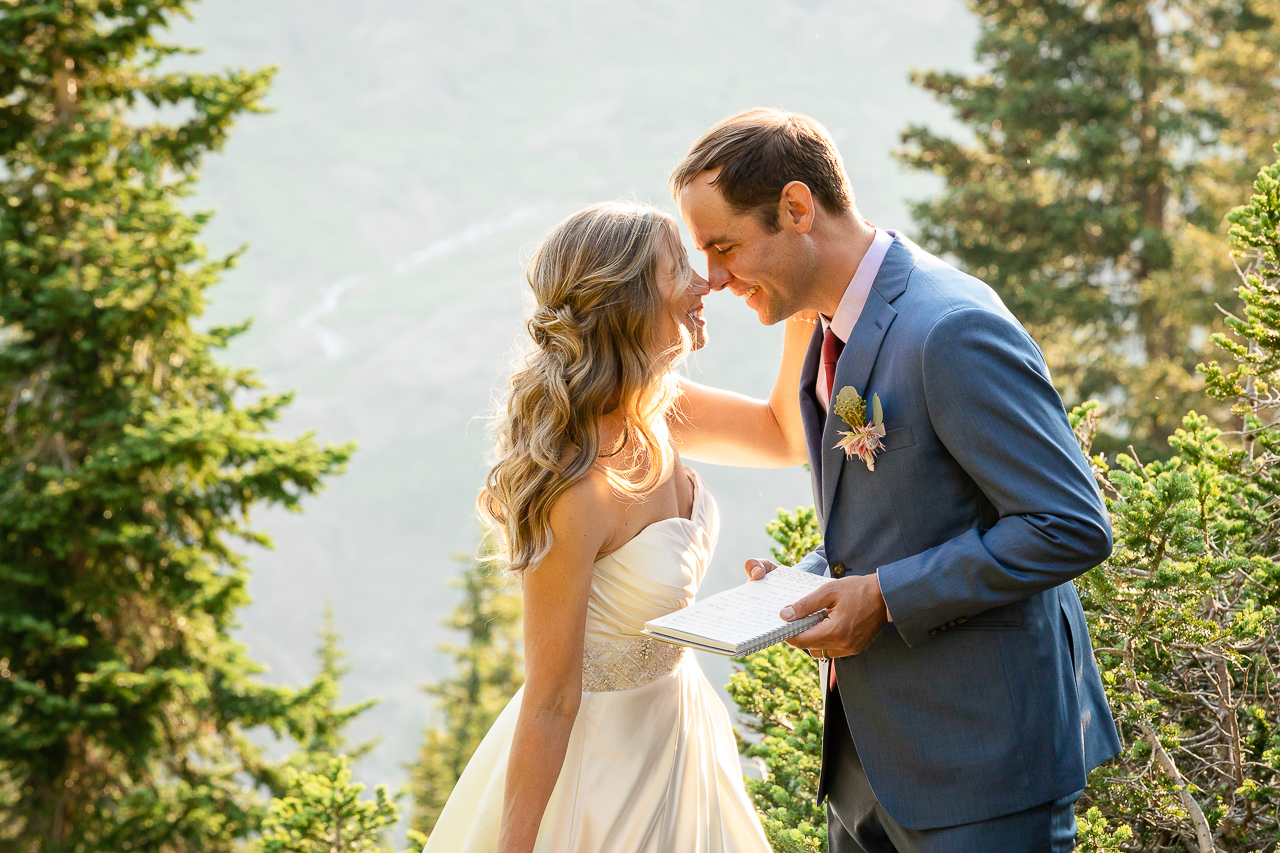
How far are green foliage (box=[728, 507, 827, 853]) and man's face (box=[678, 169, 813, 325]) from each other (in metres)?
1.53

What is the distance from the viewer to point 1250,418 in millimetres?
3463

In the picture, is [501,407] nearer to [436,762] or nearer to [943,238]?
[943,238]

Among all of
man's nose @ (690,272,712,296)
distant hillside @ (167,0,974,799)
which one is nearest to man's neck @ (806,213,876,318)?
man's nose @ (690,272,712,296)

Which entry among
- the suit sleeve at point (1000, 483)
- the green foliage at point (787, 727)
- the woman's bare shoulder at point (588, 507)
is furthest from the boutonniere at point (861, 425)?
the green foliage at point (787, 727)

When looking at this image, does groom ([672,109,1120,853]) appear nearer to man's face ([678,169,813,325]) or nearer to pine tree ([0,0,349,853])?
man's face ([678,169,813,325])

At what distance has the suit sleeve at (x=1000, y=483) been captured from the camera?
197 cm

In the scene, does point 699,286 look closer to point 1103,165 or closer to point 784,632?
point 784,632

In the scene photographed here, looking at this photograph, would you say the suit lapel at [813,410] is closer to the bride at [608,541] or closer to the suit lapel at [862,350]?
the suit lapel at [862,350]

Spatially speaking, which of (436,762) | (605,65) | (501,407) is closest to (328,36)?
(605,65)

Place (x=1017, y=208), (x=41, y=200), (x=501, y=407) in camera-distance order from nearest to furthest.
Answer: (x=501, y=407), (x=41, y=200), (x=1017, y=208)

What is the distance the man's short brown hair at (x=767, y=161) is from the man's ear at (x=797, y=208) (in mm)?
15

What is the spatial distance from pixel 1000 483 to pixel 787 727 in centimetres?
212

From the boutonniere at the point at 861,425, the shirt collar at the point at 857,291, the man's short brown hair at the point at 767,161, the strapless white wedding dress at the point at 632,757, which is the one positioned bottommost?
the strapless white wedding dress at the point at 632,757

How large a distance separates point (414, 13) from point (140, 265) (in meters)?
178
